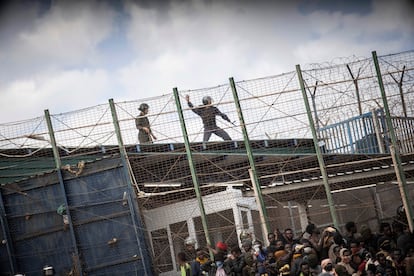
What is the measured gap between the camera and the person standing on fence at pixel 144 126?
18484 millimetres

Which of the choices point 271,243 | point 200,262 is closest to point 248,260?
point 271,243

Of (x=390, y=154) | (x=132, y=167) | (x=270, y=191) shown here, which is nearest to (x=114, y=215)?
(x=132, y=167)

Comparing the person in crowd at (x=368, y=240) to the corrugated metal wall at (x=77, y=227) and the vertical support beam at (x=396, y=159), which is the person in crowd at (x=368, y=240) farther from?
the corrugated metal wall at (x=77, y=227)

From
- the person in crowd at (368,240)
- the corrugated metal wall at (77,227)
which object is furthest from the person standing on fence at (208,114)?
the person in crowd at (368,240)

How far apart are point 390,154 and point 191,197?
15.6 feet

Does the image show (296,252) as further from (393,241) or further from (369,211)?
(369,211)

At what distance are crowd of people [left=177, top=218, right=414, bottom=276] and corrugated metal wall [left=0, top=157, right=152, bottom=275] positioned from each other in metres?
2.07

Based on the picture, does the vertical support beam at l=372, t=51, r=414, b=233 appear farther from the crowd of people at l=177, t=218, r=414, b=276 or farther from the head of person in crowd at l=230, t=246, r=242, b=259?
the head of person in crowd at l=230, t=246, r=242, b=259

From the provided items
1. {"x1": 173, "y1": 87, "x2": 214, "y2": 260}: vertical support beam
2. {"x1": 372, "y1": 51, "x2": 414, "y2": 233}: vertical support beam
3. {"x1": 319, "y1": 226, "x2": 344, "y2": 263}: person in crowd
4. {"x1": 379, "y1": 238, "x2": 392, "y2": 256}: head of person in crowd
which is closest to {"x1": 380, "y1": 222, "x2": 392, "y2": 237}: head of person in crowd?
{"x1": 379, "y1": 238, "x2": 392, "y2": 256}: head of person in crowd

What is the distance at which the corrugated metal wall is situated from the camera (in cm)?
1844

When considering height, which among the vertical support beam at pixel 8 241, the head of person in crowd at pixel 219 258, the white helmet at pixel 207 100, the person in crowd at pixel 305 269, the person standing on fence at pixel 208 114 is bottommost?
the person in crowd at pixel 305 269

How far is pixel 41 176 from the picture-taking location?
1922cm

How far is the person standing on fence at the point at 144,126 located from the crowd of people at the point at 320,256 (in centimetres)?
296

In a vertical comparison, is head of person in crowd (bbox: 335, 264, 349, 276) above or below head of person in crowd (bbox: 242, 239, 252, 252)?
below
